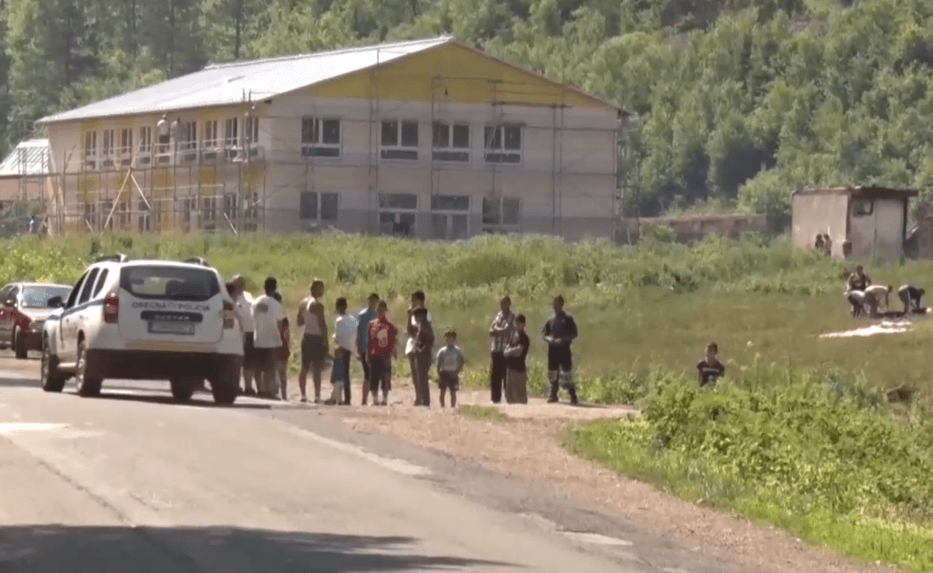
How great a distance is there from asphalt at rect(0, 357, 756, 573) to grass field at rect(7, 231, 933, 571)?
7.40ft

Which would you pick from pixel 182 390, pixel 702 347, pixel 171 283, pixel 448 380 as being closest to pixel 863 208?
pixel 702 347

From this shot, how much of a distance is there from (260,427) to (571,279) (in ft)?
135

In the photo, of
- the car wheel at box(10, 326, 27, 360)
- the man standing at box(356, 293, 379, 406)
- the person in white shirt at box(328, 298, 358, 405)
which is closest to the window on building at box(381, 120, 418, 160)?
the car wheel at box(10, 326, 27, 360)

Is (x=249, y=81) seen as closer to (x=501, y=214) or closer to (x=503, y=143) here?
(x=503, y=143)

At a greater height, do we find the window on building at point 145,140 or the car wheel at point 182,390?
the window on building at point 145,140

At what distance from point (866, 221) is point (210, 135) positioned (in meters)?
27.0

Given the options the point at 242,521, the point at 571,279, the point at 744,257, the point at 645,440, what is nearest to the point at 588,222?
the point at 744,257

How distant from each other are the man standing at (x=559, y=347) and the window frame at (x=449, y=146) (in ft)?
176

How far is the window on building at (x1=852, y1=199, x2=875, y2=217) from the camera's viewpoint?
74562 mm

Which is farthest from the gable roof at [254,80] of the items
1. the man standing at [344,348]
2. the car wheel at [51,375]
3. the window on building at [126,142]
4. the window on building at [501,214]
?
the car wheel at [51,375]

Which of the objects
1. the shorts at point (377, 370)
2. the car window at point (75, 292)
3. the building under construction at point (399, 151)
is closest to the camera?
the car window at point (75, 292)

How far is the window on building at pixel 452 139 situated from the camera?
86375mm

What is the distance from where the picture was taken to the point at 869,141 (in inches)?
6270

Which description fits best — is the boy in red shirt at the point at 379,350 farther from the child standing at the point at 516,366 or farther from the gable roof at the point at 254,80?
the gable roof at the point at 254,80
